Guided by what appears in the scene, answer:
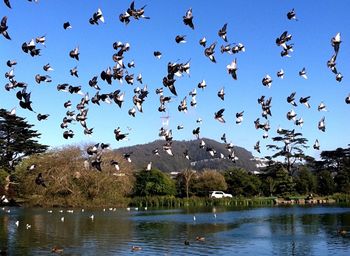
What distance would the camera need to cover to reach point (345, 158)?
10425cm

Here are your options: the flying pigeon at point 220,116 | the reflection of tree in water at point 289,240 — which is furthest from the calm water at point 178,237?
the flying pigeon at point 220,116

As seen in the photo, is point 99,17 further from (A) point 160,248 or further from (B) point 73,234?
(B) point 73,234

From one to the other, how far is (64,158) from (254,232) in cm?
3925

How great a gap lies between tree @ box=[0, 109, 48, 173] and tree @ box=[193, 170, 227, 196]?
27.6 m

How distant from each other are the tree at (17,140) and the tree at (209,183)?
2757cm

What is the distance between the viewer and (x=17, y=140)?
87000 mm

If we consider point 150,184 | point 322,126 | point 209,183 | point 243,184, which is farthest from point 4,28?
point 243,184

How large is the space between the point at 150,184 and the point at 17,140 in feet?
83.9

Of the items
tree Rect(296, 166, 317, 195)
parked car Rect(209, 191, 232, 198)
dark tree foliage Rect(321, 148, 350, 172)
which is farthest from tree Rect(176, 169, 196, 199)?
dark tree foliage Rect(321, 148, 350, 172)

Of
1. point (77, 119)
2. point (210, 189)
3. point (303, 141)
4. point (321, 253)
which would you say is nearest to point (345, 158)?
point (303, 141)

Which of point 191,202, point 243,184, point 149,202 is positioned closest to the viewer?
point 149,202

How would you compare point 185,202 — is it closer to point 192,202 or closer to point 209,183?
point 192,202

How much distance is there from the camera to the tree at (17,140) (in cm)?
8494

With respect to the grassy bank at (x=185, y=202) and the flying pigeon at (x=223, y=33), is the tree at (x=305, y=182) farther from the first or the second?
the flying pigeon at (x=223, y=33)
